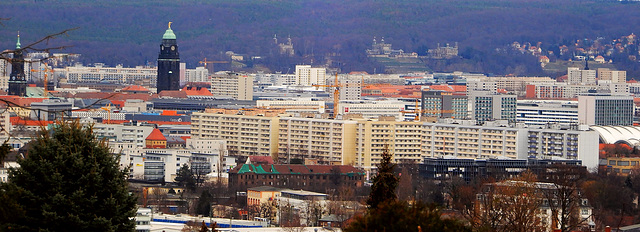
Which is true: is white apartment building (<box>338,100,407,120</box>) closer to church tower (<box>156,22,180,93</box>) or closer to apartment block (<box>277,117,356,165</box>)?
church tower (<box>156,22,180,93</box>)

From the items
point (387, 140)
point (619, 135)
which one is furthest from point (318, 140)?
point (619, 135)

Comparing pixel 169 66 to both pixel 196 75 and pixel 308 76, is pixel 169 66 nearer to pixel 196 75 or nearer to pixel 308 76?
pixel 308 76

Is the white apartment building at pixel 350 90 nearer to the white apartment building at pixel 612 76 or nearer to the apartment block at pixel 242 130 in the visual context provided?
the white apartment building at pixel 612 76

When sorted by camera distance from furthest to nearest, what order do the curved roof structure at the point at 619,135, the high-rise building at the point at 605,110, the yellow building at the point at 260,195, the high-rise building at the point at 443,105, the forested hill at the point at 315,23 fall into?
the forested hill at the point at 315,23, the high-rise building at the point at 443,105, the high-rise building at the point at 605,110, the curved roof structure at the point at 619,135, the yellow building at the point at 260,195

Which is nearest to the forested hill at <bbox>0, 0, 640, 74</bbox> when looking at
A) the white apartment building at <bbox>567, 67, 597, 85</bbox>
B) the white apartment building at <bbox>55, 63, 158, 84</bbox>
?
the white apartment building at <bbox>55, 63, 158, 84</bbox>

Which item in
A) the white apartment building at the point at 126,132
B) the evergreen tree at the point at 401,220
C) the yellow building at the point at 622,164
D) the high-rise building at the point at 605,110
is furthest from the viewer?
the high-rise building at the point at 605,110

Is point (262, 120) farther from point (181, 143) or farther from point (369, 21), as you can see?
point (369, 21)

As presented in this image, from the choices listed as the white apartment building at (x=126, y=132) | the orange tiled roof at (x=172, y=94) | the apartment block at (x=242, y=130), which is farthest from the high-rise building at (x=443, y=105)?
the white apartment building at (x=126, y=132)
